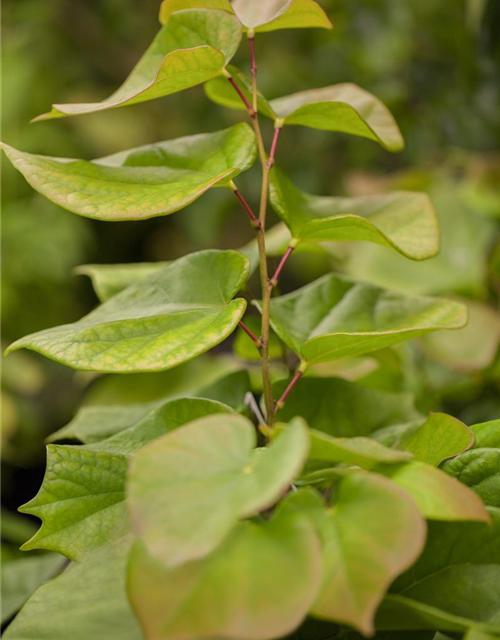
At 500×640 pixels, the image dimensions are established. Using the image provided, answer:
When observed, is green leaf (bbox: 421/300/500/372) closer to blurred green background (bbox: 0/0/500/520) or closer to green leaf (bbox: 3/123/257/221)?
blurred green background (bbox: 0/0/500/520)

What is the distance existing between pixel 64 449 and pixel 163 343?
7 centimetres

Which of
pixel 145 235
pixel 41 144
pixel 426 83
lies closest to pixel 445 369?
pixel 426 83

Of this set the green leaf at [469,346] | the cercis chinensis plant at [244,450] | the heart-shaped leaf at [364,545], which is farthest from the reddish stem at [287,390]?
the green leaf at [469,346]

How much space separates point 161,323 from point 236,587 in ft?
0.51

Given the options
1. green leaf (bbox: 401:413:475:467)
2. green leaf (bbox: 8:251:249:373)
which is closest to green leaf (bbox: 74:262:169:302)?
green leaf (bbox: 8:251:249:373)

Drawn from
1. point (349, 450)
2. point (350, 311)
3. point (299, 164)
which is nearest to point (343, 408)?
point (350, 311)

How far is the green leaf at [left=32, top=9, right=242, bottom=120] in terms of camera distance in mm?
338

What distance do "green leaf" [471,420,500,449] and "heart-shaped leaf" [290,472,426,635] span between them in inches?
4.4

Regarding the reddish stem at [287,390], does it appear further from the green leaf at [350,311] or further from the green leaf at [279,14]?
the green leaf at [279,14]

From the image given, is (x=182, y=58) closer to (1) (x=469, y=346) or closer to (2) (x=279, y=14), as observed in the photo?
(2) (x=279, y=14)

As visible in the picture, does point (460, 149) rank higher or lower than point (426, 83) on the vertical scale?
lower

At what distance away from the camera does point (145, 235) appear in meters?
2.49

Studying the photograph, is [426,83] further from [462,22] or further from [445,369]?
[445,369]

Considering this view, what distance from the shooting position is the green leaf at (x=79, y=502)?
32cm
